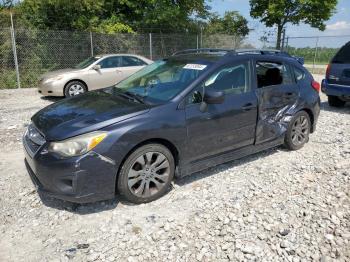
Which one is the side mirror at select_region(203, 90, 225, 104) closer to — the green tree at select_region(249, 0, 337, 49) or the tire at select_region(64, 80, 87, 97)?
the tire at select_region(64, 80, 87, 97)

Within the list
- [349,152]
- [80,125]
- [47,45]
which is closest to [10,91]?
[47,45]

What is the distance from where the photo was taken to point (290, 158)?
17.5ft

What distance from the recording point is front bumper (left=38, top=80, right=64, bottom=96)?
1008cm

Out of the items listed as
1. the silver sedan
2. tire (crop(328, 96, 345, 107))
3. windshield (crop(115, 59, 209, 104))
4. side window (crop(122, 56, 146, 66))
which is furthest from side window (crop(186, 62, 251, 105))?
side window (crop(122, 56, 146, 66))

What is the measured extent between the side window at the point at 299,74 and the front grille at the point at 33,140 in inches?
158

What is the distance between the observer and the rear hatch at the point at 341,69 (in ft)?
27.4

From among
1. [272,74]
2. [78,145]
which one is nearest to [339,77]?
[272,74]

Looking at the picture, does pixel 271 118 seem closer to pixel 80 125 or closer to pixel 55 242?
pixel 80 125

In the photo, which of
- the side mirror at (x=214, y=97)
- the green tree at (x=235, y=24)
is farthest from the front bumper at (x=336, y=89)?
the green tree at (x=235, y=24)

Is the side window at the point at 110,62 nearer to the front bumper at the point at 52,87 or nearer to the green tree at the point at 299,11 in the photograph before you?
the front bumper at the point at 52,87

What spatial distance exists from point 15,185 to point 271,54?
4.12 meters

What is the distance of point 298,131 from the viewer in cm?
563

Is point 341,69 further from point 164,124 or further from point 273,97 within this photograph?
point 164,124

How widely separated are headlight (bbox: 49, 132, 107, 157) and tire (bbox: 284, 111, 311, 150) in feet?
10.8
